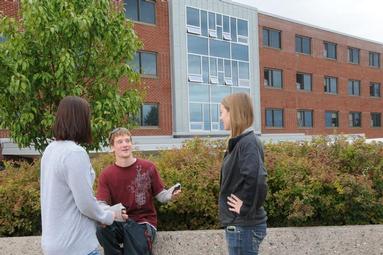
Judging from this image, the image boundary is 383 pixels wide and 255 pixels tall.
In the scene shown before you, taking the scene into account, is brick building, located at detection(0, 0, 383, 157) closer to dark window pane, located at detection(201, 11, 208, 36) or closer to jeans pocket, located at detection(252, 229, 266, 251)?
dark window pane, located at detection(201, 11, 208, 36)

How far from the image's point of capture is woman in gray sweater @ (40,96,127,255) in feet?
9.37

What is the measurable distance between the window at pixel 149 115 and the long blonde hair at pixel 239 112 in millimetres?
25363

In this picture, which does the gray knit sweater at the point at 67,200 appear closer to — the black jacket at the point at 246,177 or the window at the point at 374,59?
the black jacket at the point at 246,177

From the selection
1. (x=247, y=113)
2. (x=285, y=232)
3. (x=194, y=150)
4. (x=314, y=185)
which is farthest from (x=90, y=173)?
(x=194, y=150)

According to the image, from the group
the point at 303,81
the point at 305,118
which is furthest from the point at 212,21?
the point at 305,118

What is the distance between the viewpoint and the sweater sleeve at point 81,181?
284 centimetres

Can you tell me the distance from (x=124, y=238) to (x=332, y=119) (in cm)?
4224

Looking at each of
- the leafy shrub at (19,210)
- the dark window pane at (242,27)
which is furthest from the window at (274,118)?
the leafy shrub at (19,210)

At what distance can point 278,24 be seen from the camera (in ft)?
128

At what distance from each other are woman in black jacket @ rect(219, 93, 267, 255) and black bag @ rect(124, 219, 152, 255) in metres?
0.96

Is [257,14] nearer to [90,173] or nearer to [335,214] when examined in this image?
[335,214]

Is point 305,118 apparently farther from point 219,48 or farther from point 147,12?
point 147,12

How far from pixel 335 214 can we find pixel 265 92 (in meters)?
32.9

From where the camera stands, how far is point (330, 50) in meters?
44.7
